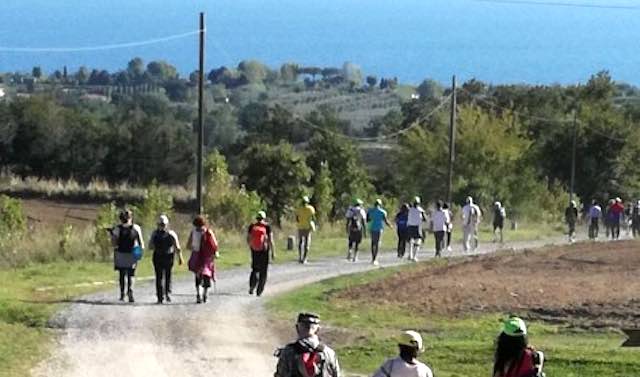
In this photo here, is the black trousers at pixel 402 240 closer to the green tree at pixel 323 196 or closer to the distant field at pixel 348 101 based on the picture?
the green tree at pixel 323 196

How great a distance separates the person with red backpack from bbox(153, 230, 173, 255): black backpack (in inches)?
72.9

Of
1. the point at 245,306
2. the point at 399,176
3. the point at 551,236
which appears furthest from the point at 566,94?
the point at 245,306

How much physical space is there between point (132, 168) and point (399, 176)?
15.0 m

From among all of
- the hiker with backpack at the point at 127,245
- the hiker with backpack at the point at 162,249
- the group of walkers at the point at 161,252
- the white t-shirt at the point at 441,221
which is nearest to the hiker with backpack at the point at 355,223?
the white t-shirt at the point at 441,221

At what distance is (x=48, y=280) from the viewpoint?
28.2 metres

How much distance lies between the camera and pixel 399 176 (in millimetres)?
81938

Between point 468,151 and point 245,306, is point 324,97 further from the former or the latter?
point 245,306

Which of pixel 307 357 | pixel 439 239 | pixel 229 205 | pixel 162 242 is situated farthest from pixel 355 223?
pixel 307 357

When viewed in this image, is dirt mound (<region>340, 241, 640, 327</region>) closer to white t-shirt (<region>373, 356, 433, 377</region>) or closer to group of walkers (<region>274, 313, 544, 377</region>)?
group of walkers (<region>274, 313, 544, 377</region>)

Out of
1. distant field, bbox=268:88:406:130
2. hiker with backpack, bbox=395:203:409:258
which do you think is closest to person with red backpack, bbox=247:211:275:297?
hiker with backpack, bbox=395:203:409:258

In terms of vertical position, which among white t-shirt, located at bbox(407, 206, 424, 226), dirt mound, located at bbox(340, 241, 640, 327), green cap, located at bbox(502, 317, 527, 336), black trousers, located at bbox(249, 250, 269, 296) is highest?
green cap, located at bbox(502, 317, 527, 336)

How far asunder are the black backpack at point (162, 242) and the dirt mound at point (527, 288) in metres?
4.30

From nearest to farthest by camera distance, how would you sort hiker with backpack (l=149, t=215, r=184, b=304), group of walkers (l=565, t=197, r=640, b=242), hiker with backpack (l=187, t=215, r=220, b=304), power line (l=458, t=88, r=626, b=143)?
hiker with backpack (l=149, t=215, r=184, b=304) < hiker with backpack (l=187, t=215, r=220, b=304) < group of walkers (l=565, t=197, r=640, b=242) < power line (l=458, t=88, r=626, b=143)

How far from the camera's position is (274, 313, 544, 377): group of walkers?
1077 centimetres
